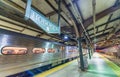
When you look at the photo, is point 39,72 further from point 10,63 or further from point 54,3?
point 54,3

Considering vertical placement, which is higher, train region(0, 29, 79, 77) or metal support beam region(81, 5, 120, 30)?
metal support beam region(81, 5, 120, 30)

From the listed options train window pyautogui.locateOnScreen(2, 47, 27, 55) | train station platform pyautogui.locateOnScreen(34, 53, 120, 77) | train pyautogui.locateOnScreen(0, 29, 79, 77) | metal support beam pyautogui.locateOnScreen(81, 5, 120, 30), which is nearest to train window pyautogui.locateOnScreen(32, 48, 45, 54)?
train pyautogui.locateOnScreen(0, 29, 79, 77)

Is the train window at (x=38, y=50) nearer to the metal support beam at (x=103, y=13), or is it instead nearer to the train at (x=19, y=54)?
the train at (x=19, y=54)

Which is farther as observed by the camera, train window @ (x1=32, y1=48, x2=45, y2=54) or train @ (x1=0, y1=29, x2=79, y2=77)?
train window @ (x1=32, y1=48, x2=45, y2=54)

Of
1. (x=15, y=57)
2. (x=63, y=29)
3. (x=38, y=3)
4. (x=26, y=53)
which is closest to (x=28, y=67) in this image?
(x=26, y=53)

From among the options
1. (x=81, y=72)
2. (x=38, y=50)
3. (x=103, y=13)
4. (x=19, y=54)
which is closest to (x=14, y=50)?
(x=19, y=54)

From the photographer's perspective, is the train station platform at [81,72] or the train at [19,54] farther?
the train station platform at [81,72]

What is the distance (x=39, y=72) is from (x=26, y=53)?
2158mm

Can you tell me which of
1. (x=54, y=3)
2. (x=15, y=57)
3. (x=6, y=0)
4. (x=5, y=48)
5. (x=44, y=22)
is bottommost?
(x=15, y=57)

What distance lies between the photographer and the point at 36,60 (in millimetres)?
6531

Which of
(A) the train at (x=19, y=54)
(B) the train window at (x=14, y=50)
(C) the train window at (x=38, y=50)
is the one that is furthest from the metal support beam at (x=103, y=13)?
(B) the train window at (x=14, y=50)

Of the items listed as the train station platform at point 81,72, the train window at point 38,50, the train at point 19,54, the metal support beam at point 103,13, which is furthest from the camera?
the metal support beam at point 103,13

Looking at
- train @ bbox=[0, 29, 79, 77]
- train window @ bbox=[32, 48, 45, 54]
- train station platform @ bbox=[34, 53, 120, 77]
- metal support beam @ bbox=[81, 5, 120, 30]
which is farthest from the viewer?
metal support beam @ bbox=[81, 5, 120, 30]

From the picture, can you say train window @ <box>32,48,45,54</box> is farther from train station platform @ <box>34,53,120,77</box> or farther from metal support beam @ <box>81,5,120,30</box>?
metal support beam @ <box>81,5,120,30</box>
